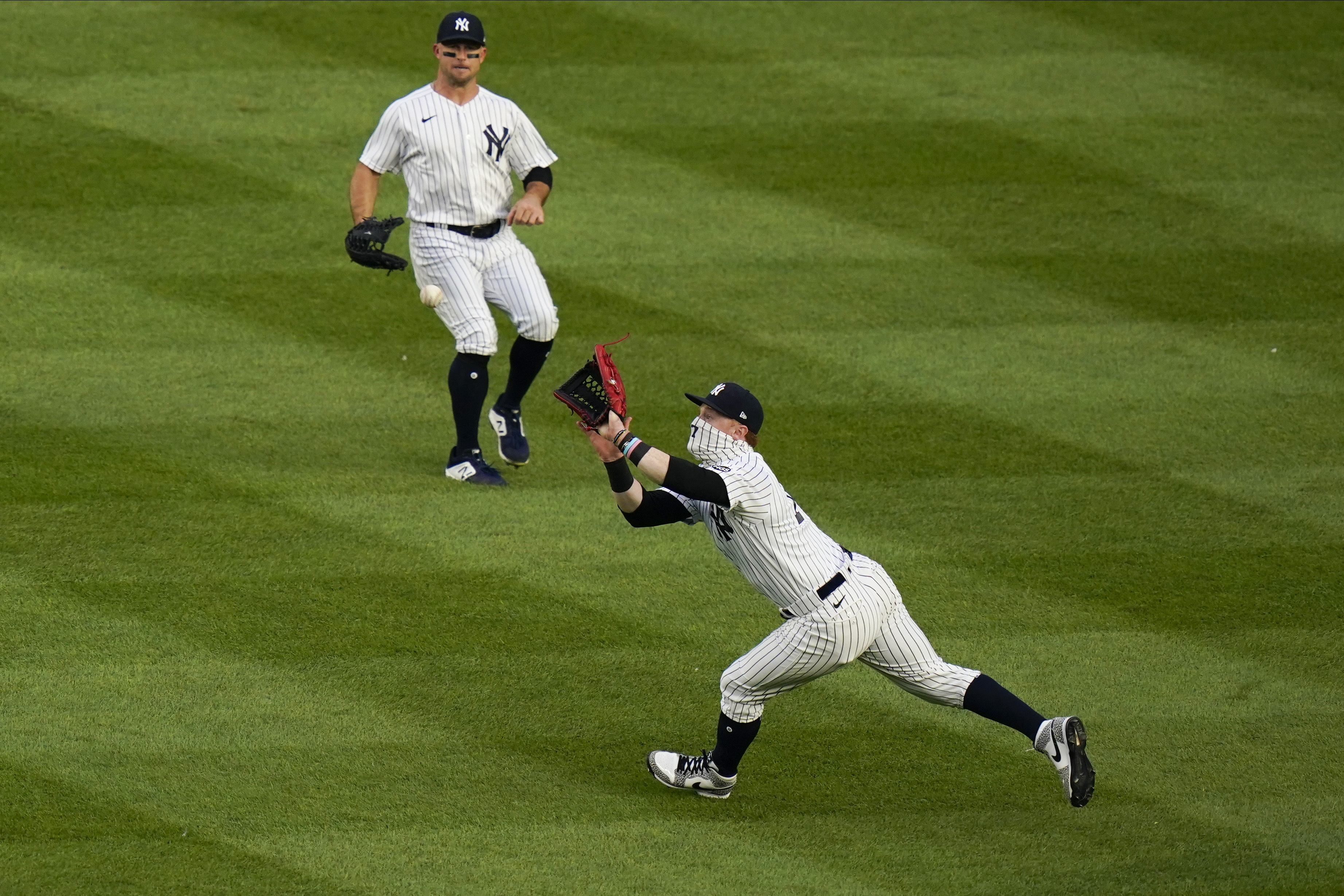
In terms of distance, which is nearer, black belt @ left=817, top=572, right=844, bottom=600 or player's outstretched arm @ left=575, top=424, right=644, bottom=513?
player's outstretched arm @ left=575, top=424, right=644, bottom=513

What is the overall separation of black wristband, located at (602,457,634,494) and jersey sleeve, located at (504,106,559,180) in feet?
10.1

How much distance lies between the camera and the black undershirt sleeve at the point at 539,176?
25.5ft

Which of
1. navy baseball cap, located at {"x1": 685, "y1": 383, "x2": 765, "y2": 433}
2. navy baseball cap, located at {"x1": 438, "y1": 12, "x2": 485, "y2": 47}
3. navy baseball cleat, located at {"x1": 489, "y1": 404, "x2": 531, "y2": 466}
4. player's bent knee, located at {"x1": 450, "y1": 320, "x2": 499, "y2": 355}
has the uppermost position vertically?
navy baseball cap, located at {"x1": 438, "y1": 12, "x2": 485, "y2": 47}

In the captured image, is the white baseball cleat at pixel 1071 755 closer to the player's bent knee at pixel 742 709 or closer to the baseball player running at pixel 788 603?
the baseball player running at pixel 788 603

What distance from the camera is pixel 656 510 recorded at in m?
5.17

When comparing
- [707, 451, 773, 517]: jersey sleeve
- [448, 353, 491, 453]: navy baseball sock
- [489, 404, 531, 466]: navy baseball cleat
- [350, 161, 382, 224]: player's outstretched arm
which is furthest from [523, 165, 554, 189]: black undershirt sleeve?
[707, 451, 773, 517]: jersey sleeve

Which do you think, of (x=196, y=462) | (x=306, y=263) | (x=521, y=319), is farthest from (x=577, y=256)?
(x=196, y=462)

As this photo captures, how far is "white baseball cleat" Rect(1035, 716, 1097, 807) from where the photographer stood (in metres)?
5.11

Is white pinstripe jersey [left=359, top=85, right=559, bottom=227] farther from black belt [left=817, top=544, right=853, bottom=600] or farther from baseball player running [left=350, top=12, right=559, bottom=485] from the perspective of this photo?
black belt [left=817, top=544, right=853, bottom=600]

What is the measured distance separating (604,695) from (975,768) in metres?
1.37

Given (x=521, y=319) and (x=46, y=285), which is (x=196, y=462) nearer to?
(x=521, y=319)

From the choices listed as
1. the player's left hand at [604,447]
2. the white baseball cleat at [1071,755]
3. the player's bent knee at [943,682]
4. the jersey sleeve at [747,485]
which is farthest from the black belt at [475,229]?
the white baseball cleat at [1071,755]

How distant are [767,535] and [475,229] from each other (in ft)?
10.2

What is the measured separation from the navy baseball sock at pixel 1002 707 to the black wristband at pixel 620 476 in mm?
1300
